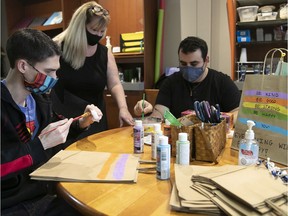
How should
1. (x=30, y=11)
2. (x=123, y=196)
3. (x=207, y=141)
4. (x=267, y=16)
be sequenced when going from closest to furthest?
(x=123, y=196) < (x=207, y=141) < (x=267, y=16) < (x=30, y=11)

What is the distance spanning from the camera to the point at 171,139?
118cm

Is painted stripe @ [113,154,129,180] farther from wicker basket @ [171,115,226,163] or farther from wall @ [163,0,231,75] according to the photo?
wall @ [163,0,231,75]

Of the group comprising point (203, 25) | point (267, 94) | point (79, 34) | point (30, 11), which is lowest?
point (267, 94)

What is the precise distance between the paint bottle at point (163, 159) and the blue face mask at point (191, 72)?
111cm

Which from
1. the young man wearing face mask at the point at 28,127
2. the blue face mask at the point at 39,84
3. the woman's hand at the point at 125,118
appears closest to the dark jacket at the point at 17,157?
the young man wearing face mask at the point at 28,127

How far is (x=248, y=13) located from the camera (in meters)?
2.79

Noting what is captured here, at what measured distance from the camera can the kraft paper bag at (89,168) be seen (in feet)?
3.10

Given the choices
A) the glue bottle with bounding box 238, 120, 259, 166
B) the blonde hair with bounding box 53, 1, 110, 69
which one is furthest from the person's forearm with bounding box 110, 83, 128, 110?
the glue bottle with bounding box 238, 120, 259, 166

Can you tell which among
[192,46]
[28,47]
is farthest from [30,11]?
[28,47]

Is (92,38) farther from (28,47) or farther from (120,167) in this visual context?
(120,167)

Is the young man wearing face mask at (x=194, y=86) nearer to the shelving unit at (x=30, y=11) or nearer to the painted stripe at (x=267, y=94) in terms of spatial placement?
the painted stripe at (x=267, y=94)

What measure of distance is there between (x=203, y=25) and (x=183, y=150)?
8.38 ft

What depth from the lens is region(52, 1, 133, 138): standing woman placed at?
6.19 ft

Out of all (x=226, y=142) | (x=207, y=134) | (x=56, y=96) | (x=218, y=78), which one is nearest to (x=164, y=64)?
(x=218, y=78)
